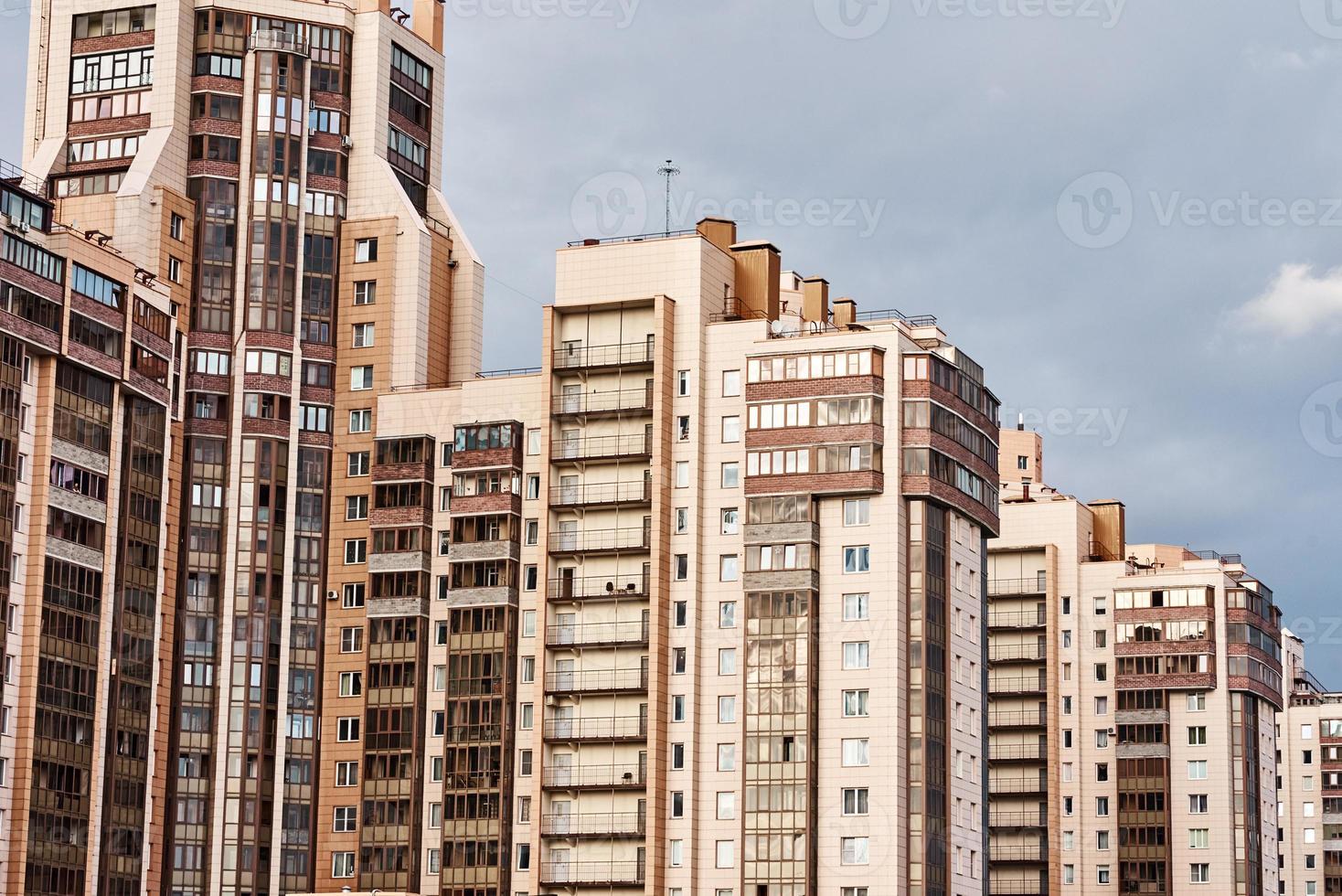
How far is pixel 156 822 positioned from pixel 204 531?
19.7 metres

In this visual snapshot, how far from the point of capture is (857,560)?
143125 millimetres

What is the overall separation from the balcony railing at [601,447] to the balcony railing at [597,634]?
1087 centimetres

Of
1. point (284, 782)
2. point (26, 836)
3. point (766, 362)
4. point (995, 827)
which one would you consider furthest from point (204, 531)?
point (995, 827)

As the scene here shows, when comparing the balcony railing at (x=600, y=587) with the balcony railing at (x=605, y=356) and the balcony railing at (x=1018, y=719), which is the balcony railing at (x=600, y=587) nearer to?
the balcony railing at (x=605, y=356)

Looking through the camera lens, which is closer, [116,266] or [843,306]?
[116,266]

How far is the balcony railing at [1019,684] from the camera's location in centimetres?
18525

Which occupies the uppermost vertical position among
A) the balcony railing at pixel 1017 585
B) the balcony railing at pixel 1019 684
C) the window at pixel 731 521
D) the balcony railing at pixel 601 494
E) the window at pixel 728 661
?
the balcony railing at pixel 601 494

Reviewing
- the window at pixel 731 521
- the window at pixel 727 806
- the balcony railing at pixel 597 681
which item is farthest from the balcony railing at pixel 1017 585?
the window at pixel 727 806

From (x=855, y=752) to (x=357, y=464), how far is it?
139 ft

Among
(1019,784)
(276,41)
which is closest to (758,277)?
(276,41)

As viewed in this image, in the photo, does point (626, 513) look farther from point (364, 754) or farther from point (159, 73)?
point (159, 73)

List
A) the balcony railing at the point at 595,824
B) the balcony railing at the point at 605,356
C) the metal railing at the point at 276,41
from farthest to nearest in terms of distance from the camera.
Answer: the metal railing at the point at 276,41
the balcony railing at the point at 605,356
the balcony railing at the point at 595,824

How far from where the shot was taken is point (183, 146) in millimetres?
162000

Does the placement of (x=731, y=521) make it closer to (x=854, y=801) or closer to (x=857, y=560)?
(x=857, y=560)
